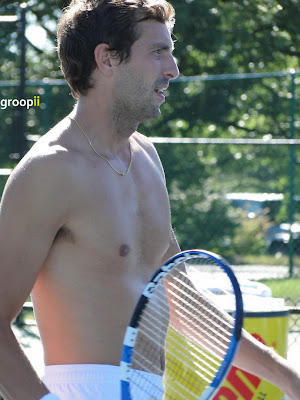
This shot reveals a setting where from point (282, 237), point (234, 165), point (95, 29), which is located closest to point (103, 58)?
point (95, 29)

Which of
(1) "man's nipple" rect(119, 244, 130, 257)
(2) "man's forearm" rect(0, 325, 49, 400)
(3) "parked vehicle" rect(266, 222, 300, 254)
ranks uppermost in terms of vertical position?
(1) "man's nipple" rect(119, 244, 130, 257)

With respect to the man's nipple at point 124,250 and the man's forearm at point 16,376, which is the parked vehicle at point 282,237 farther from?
the man's forearm at point 16,376

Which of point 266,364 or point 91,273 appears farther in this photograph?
point 266,364

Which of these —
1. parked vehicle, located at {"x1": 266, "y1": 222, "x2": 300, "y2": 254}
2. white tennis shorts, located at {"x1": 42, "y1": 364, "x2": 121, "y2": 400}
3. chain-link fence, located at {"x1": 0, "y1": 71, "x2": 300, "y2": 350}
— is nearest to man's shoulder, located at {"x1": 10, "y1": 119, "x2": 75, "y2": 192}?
white tennis shorts, located at {"x1": 42, "y1": 364, "x2": 121, "y2": 400}

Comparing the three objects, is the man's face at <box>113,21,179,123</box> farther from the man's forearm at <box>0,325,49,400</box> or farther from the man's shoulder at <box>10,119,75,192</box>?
the man's forearm at <box>0,325,49,400</box>

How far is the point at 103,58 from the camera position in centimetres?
245

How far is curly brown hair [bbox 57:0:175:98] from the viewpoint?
2.42 metres

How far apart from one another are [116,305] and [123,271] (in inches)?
3.6

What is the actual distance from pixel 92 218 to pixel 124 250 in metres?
0.14

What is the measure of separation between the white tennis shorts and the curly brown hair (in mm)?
760

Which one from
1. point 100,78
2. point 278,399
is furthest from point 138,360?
point 278,399

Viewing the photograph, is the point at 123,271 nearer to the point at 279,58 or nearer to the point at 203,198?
the point at 203,198

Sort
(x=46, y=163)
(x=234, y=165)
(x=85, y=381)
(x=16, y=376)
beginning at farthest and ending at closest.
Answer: (x=234, y=165)
(x=85, y=381)
(x=46, y=163)
(x=16, y=376)

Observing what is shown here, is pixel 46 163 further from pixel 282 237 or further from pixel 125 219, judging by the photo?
pixel 282 237
